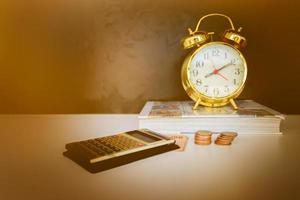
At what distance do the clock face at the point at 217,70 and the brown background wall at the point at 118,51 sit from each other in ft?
0.40

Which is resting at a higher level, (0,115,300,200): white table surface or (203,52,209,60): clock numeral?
(203,52,209,60): clock numeral

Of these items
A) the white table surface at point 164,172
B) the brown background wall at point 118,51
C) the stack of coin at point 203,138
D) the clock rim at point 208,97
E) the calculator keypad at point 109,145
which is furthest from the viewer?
the brown background wall at point 118,51

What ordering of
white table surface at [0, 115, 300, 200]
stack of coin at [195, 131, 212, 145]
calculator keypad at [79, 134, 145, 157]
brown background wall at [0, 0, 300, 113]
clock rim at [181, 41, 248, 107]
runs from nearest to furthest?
white table surface at [0, 115, 300, 200] < calculator keypad at [79, 134, 145, 157] < stack of coin at [195, 131, 212, 145] < clock rim at [181, 41, 248, 107] < brown background wall at [0, 0, 300, 113]

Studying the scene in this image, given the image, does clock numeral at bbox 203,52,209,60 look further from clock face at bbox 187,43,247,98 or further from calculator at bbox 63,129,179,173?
calculator at bbox 63,129,179,173

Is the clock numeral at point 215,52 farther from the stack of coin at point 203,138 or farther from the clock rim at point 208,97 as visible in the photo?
the stack of coin at point 203,138

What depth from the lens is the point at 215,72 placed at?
88cm

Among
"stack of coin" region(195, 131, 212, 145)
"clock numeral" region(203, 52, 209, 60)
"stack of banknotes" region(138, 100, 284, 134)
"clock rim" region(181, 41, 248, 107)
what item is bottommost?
"stack of coin" region(195, 131, 212, 145)

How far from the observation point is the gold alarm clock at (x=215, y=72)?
0.87 m

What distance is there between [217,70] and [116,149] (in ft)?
1.31

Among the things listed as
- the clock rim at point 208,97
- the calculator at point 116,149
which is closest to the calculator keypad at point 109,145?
the calculator at point 116,149

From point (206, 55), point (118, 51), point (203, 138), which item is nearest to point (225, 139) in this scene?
point (203, 138)

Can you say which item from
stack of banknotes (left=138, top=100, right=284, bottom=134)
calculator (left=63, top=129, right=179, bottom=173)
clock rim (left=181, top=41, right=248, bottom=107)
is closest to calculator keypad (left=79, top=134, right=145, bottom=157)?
calculator (left=63, top=129, right=179, bottom=173)

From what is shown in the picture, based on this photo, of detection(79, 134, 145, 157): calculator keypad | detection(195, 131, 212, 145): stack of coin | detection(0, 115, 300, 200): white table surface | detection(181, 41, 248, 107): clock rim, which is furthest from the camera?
detection(181, 41, 248, 107): clock rim

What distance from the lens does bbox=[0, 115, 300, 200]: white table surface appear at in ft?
1.54
